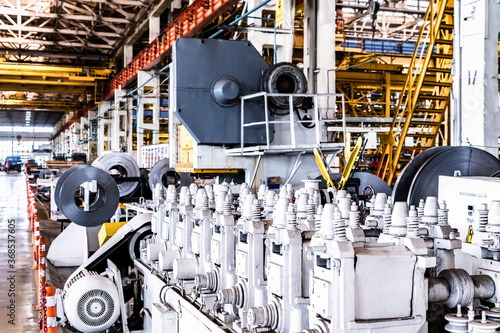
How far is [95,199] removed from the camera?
865 centimetres

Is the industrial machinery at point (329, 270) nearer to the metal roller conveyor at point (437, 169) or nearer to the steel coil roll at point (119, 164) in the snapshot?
the metal roller conveyor at point (437, 169)

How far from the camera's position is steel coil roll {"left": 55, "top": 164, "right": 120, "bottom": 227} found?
8.27 metres

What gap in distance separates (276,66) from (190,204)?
2547 millimetres

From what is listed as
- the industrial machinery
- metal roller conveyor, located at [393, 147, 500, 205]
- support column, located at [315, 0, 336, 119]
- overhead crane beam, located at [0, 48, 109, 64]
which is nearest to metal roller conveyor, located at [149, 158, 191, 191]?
support column, located at [315, 0, 336, 119]

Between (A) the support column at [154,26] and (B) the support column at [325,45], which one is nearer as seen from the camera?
(B) the support column at [325,45]

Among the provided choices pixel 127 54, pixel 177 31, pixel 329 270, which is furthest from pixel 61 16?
pixel 329 270

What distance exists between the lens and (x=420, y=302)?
2.39 meters

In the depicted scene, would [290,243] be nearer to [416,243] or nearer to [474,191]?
[416,243]

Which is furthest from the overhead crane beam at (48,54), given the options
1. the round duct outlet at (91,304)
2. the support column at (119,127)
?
the round duct outlet at (91,304)

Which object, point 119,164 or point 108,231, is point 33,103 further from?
point 108,231

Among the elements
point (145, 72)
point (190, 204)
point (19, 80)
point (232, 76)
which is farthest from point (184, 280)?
point (19, 80)

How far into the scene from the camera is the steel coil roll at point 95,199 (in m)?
8.27

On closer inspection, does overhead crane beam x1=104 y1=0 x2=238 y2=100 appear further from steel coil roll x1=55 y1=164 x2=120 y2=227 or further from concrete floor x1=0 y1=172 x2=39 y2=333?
concrete floor x1=0 y1=172 x2=39 y2=333

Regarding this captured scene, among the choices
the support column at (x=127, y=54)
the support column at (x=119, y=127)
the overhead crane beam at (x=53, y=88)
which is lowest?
the support column at (x=119, y=127)
